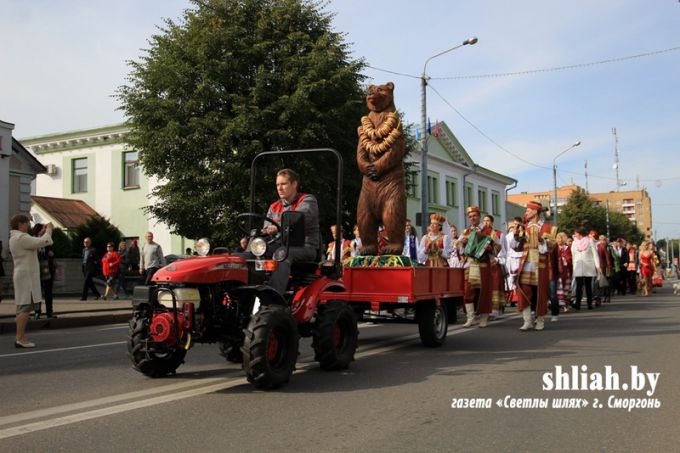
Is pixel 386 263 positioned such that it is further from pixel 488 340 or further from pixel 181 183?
pixel 181 183

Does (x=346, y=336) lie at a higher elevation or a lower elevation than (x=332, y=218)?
lower

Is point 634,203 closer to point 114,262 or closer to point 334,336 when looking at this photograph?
point 114,262

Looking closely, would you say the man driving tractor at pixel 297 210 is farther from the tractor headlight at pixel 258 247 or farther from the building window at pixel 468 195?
the building window at pixel 468 195

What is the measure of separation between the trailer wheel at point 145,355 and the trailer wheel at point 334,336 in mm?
1307


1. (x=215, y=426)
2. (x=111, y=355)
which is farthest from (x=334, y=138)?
(x=215, y=426)

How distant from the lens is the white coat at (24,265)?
31.9 feet

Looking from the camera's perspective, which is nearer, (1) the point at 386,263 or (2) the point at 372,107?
(1) the point at 386,263

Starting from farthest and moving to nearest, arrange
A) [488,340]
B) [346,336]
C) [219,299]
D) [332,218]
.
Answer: [332,218] < [488,340] < [346,336] < [219,299]

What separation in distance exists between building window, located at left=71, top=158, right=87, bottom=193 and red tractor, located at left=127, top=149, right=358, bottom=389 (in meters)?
36.6

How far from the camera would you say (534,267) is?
11219 millimetres

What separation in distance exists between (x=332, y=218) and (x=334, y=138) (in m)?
2.74

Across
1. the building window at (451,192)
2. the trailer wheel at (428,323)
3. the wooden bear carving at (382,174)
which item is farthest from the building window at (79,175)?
the trailer wheel at (428,323)

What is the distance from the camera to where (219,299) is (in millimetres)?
6086

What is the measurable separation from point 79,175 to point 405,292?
120 feet
